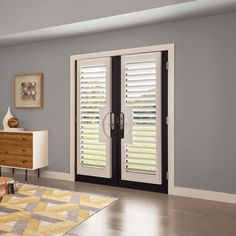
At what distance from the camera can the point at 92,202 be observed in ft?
11.5

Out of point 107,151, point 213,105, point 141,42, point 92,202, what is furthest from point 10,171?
point 213,105

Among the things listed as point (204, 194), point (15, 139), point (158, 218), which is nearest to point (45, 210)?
point (158, 218)

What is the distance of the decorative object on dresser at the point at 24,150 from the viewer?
4555 millimetres

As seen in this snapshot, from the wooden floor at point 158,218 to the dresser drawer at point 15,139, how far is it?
155cm

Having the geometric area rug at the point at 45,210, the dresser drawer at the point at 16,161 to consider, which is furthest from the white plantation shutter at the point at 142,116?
the dresser drawer at the point at 16,161

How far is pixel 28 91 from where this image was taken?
5074mm

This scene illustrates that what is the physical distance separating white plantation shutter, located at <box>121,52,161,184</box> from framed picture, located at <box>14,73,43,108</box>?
1650mm

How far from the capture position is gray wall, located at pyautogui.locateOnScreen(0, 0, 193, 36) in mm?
3547

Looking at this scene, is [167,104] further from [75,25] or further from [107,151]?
[75,25]

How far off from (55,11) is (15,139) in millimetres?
2206

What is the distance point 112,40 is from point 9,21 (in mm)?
1758

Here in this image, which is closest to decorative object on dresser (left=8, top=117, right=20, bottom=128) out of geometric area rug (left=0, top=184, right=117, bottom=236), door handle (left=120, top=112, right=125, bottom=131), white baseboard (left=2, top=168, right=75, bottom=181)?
white baseboard (left=2, top=168, right=75, bottom=181)

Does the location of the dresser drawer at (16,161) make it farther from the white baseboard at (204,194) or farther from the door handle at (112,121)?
the white baseboard at (204,194)

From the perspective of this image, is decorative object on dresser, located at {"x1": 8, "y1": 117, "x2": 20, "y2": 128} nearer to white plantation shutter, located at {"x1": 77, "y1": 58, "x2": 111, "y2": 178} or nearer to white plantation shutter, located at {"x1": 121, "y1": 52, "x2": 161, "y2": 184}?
white plantation shutter, located at {"x1": 77, "y1": 58, "x2": 111, "y2": 178}
